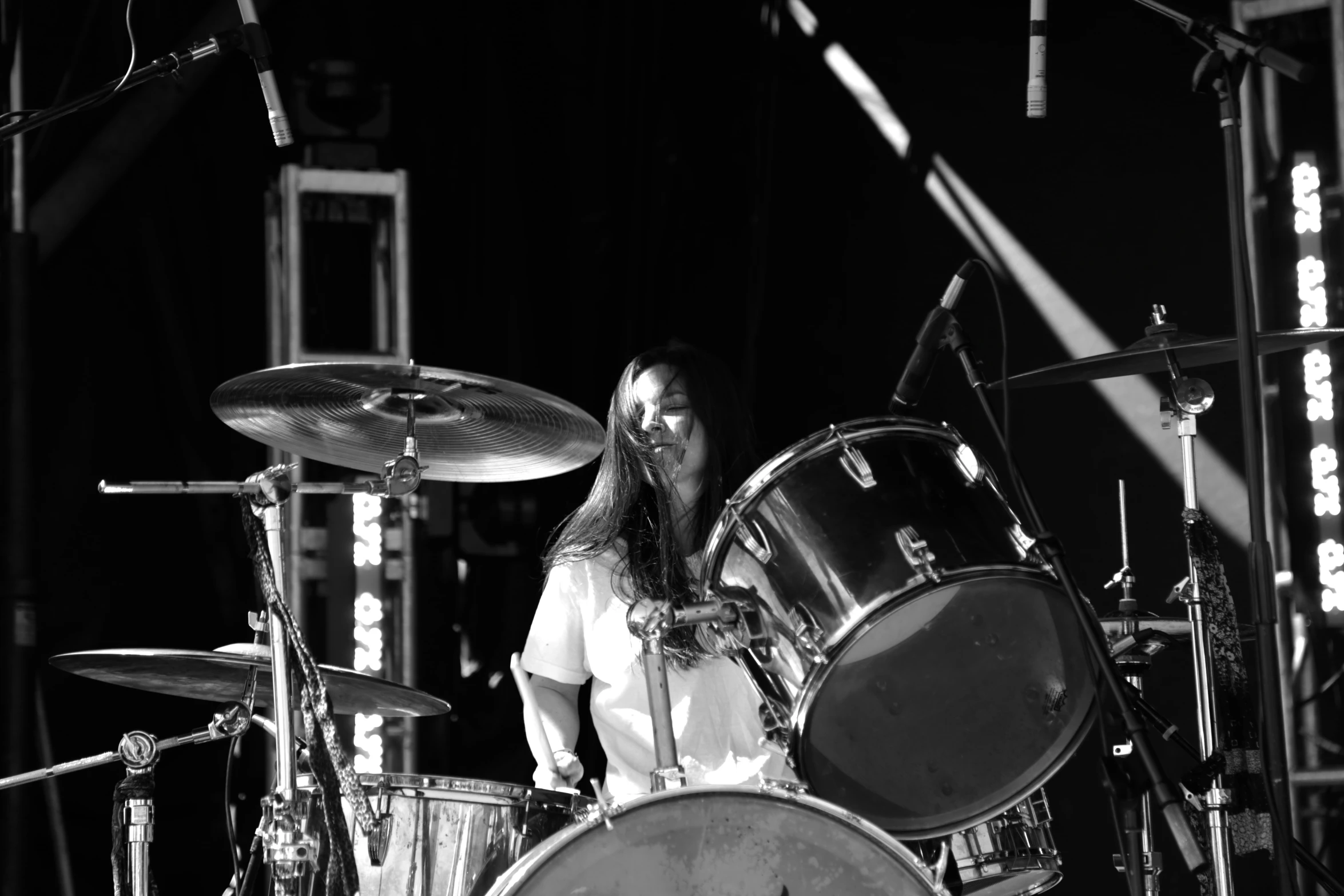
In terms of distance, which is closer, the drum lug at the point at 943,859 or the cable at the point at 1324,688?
the drum lug at the point at 943,859

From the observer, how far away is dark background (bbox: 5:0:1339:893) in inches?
148

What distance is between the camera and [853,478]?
205cm

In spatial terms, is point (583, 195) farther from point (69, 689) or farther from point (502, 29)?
point (69, 689)

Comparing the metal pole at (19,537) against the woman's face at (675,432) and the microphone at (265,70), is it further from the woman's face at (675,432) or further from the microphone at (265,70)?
the woman's face at (675,432)

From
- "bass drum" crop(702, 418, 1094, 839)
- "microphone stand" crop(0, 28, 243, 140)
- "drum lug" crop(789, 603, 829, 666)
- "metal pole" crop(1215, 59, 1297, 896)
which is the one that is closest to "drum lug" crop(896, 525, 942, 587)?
"bass drum" crop(702, 418, 1094, 839)

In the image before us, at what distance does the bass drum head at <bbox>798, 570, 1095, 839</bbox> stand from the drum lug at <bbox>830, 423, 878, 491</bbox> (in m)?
0.19

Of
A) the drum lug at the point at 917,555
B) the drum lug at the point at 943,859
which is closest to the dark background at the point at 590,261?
the drum lug at the point at 943,859

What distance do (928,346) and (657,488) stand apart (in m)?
0.80

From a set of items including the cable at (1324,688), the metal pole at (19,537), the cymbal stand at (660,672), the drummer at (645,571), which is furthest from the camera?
the cable at (1324,688)

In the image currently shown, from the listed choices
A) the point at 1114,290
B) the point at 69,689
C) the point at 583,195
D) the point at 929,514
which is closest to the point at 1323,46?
the point at 1114,290

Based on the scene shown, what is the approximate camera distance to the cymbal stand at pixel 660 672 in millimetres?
1879

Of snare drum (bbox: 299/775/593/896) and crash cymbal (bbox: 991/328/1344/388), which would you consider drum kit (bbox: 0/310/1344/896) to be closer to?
snare drum (bbox: 299/775/593/896)

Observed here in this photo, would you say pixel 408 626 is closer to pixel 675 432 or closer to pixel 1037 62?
pixel 675 432

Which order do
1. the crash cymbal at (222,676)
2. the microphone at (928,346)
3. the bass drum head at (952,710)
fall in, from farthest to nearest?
the crash cymbal at (222,676) < the microphone at (928,346) < the bass drum head at (952,710)
